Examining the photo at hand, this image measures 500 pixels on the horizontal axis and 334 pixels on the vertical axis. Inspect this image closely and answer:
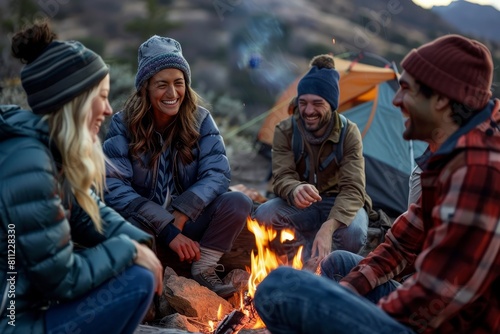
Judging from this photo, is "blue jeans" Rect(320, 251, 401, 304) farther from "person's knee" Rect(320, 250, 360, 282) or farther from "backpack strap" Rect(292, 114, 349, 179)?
"backpack strap" Rect(292, 114, 349, 179)

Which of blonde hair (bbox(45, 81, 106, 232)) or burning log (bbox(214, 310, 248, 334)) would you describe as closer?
blonde hair (bbox(45, 81, 106, 232))

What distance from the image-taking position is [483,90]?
2.44 metres

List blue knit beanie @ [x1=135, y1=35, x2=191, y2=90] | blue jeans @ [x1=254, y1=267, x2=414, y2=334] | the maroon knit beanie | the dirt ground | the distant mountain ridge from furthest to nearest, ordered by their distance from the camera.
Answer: the distant mountain ridge → the dirt ground → blue knit beanie @ [x1=135, y1=35, x2=191, y2=90] → the maroon knit beanie → blue jeans @ [x1=254, y1=267, x2=414, y2=334]

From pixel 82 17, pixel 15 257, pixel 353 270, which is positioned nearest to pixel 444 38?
pixel 353 270

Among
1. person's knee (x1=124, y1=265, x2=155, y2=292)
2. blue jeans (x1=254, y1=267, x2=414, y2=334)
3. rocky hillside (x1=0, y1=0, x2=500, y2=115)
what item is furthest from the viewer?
rocky hillside (x1=0, y1=0, x2=500, y2=115)

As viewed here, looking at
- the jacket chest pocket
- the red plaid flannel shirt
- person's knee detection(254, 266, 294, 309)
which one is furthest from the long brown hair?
the red plaid flannel shirt

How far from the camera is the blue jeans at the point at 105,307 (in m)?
2.50

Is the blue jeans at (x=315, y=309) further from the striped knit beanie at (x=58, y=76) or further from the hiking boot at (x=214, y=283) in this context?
the hiking boot at (x=214, y=283)

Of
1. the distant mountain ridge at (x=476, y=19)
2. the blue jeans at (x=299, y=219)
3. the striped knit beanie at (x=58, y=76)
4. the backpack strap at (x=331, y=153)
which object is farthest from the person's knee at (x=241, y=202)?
the distant mountain ridge at (x=476, y=19)

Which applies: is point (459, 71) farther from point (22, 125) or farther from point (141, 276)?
point (22, 125)

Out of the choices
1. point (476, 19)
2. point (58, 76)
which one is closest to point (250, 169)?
point (58, 76)

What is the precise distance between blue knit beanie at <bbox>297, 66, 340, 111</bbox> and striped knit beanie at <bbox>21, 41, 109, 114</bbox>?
2.36 meters

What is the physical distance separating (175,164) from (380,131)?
10.5 feet

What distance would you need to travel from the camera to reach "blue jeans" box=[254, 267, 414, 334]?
2312 mm
